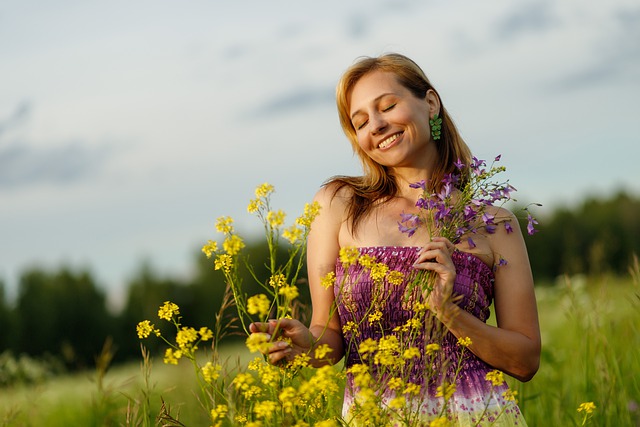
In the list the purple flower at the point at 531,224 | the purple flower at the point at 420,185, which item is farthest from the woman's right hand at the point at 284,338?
the purple flower at the point at 531,224

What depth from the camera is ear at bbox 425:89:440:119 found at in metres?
3.59

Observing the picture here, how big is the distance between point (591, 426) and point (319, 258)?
2180mm

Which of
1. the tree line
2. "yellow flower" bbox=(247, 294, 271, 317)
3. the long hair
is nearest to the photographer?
"yellow flower" bbox=(247, 294, 271, 317)

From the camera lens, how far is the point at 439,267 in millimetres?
2846

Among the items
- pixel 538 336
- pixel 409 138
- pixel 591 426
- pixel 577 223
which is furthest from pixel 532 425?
pixel 577 223

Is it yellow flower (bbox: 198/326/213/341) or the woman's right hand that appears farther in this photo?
the woman's right hand

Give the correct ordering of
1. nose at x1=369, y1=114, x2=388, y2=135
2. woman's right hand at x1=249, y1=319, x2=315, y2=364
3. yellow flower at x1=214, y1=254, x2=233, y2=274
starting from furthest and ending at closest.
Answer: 1. nose at x1=369, y1=114, x2=388, y2=135
2. yellow flower at x1=214, y1=254, x2=233, y2=274
3. woman's right hand at x1=249, y1=319, x2=315, y2=364

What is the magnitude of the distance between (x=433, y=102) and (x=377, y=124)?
1.44ft

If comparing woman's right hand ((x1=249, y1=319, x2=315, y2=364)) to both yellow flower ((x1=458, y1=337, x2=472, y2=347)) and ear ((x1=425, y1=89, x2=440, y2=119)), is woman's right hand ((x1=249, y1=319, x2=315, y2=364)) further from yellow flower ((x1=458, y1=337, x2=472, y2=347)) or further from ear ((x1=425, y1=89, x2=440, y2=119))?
ear ((x1=425, y1=89, x2=440, y2=119))

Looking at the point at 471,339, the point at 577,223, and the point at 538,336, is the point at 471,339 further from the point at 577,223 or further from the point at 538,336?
the point at 577,223

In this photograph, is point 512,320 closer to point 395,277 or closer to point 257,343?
point 395,277

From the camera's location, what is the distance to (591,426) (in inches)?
173

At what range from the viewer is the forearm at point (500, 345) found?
9.93ft

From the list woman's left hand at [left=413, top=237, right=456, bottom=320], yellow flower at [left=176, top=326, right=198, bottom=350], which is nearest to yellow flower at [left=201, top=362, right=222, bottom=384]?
yellow flower at [left=176, top=326, right=198, bottom=350]
